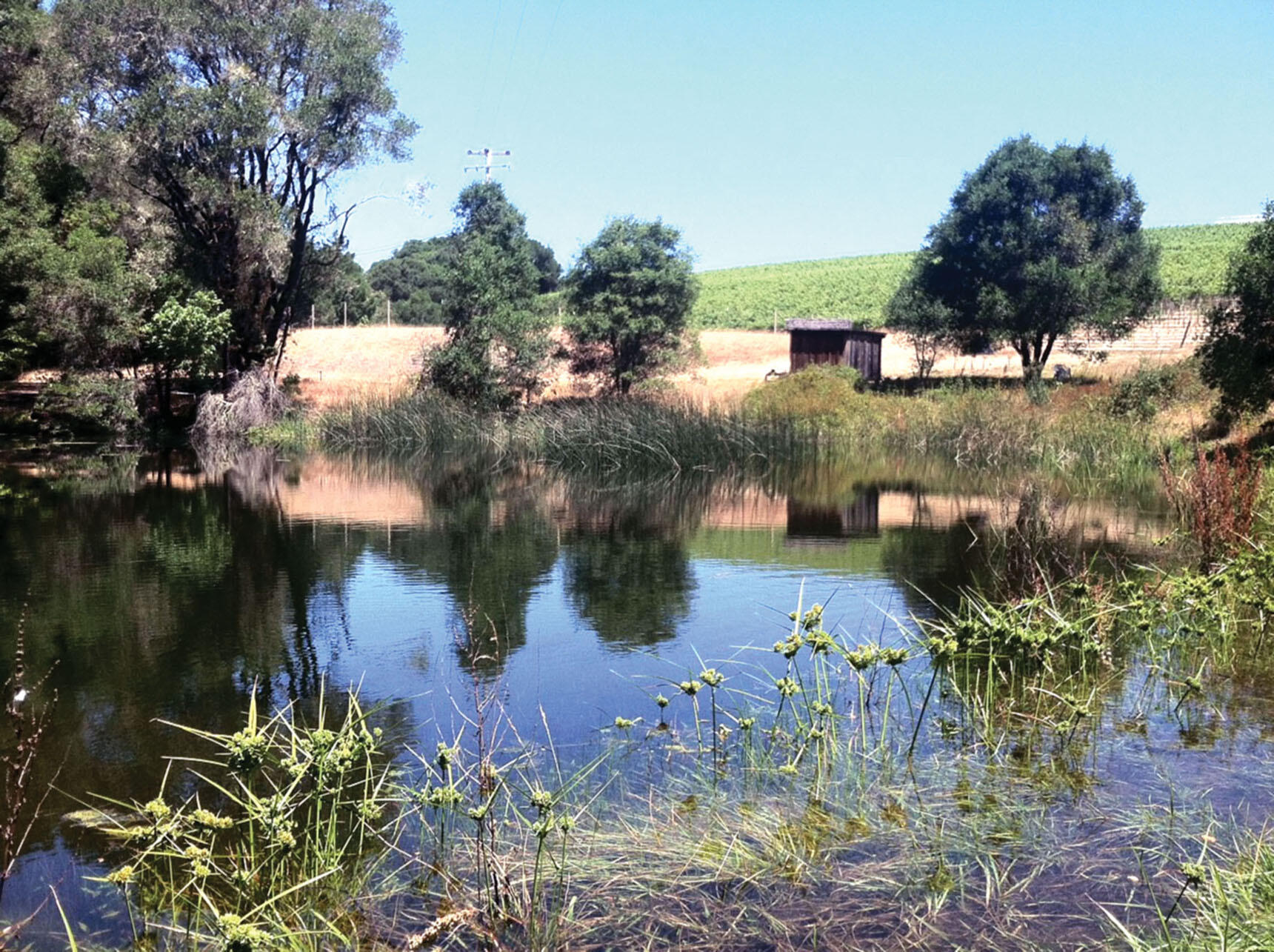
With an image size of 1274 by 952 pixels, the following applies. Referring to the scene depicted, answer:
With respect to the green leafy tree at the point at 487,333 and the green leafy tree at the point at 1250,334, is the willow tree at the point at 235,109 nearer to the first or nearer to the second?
the green leafy tree at the point at 487,333

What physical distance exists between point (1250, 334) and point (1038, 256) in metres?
16.1

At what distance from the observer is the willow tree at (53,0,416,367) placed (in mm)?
25641

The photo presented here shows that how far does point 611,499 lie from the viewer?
16656 mm

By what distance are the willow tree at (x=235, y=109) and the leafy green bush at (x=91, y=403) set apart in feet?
12.0

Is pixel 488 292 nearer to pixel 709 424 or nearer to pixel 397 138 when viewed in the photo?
pixel 397 138

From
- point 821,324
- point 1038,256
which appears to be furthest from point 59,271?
point 1038,256

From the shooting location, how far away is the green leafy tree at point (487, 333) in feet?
104

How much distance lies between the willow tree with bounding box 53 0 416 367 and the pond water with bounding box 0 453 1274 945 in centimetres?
1184

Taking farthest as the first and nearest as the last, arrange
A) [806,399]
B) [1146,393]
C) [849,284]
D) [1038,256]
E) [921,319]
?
[849,284] → [921,319] → [1038,256] → [806,399] → [1146,393]

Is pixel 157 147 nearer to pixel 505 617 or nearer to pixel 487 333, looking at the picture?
pixel 487 333

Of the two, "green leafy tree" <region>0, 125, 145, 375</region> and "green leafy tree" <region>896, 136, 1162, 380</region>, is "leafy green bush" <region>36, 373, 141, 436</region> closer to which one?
"green leafy tree" <region>0, 125, 145, 375</region>

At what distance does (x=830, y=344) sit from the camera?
36656 millimetres

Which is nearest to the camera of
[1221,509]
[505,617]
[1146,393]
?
[1221,509]

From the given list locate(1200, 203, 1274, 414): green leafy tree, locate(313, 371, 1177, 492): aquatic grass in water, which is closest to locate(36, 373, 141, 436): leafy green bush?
locate(313, 371, 1177, 492): aquatic grass in water
